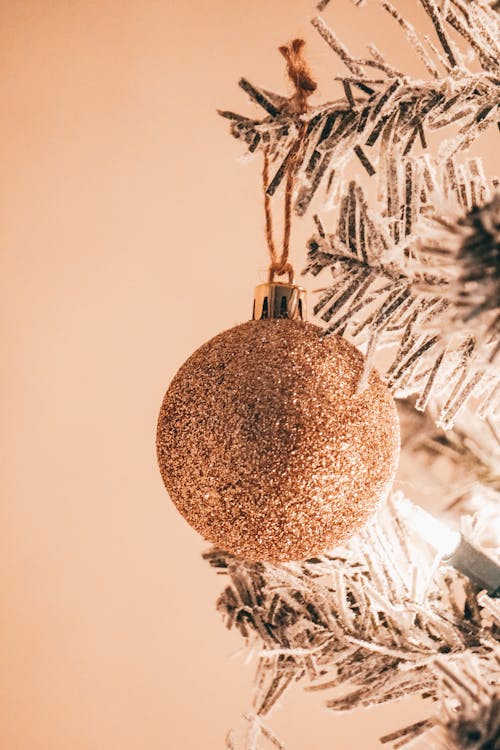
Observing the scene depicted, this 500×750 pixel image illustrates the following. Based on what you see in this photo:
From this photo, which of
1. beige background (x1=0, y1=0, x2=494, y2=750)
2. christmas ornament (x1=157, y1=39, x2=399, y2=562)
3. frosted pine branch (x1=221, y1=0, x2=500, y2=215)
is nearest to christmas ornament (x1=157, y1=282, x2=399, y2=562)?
christmas ornament (x1=157, y1=39, x2=399, y2=562)

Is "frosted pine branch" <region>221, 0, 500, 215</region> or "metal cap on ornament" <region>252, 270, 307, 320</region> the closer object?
"frosted pine branch" <region>221, 0, 500, 215</region>

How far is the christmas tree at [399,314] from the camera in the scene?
11.7 inches

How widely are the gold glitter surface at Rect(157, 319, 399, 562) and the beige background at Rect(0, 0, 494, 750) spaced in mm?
652

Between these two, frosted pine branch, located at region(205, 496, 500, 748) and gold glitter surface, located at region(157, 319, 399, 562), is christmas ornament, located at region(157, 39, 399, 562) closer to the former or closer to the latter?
gold glitter surface, located at region(157, 319, 399, 562)

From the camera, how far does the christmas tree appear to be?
298mm

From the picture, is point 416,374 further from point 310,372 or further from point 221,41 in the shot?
point 221,41

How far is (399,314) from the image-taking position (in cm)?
37

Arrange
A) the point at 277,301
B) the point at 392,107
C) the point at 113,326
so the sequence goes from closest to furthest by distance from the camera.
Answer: the point at 392,107
the point at 277,301
the point at 113,326

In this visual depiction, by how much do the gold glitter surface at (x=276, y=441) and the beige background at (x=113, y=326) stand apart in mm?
652

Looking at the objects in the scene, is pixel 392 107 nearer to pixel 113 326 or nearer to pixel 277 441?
pixel 277 441

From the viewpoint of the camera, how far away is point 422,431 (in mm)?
670

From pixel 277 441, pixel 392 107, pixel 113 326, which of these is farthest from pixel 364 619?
pixel 113 326

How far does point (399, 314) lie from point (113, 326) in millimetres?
753

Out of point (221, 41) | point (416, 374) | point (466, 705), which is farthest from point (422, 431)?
point (221, 41)
